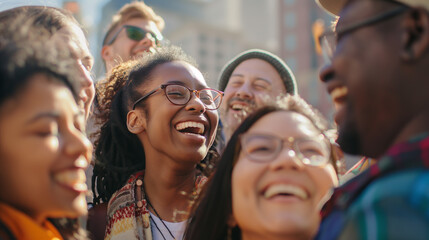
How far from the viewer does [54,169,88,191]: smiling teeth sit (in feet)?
6.79

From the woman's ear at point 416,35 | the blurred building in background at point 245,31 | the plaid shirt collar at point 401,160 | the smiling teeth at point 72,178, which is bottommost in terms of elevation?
the blurred building in background at point 245,31

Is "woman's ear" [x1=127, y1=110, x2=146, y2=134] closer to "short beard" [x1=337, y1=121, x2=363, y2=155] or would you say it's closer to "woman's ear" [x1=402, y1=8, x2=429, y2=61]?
"short beard" [x1=337, y1=121, x2=363, y2=155]

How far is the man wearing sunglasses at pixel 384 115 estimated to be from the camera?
149cm

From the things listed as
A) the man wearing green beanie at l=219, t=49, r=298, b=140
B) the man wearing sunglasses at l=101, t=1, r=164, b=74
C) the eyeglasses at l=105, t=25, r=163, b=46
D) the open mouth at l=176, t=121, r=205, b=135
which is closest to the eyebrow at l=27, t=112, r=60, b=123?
the open mouth at l=176, t=121, r=205, b=135

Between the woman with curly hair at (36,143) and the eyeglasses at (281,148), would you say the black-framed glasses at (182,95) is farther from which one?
the woman with curly hair at (36,143)

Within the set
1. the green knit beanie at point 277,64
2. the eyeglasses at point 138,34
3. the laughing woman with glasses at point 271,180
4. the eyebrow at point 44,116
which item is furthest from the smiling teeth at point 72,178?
the eyeglasses at point 138,34

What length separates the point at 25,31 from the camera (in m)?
2.24

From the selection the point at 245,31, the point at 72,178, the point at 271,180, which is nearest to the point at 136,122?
the point at 72,178

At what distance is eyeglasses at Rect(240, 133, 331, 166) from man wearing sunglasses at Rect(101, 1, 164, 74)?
2947 millimetres

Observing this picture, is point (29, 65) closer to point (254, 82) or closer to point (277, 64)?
point (254, 82)

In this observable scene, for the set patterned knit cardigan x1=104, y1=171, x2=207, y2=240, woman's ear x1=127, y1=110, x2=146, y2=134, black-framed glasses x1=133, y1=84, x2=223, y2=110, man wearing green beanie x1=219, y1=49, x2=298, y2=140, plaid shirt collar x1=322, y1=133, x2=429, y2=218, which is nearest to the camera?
plaid shirt collar x1=322, y1=133, x2=429, y2=218

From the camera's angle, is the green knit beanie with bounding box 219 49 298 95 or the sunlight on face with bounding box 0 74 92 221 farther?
the green knit beanie with bounding box 219 49 298 95

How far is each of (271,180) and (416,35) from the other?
0.91m

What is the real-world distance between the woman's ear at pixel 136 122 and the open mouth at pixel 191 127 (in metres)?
0.33
